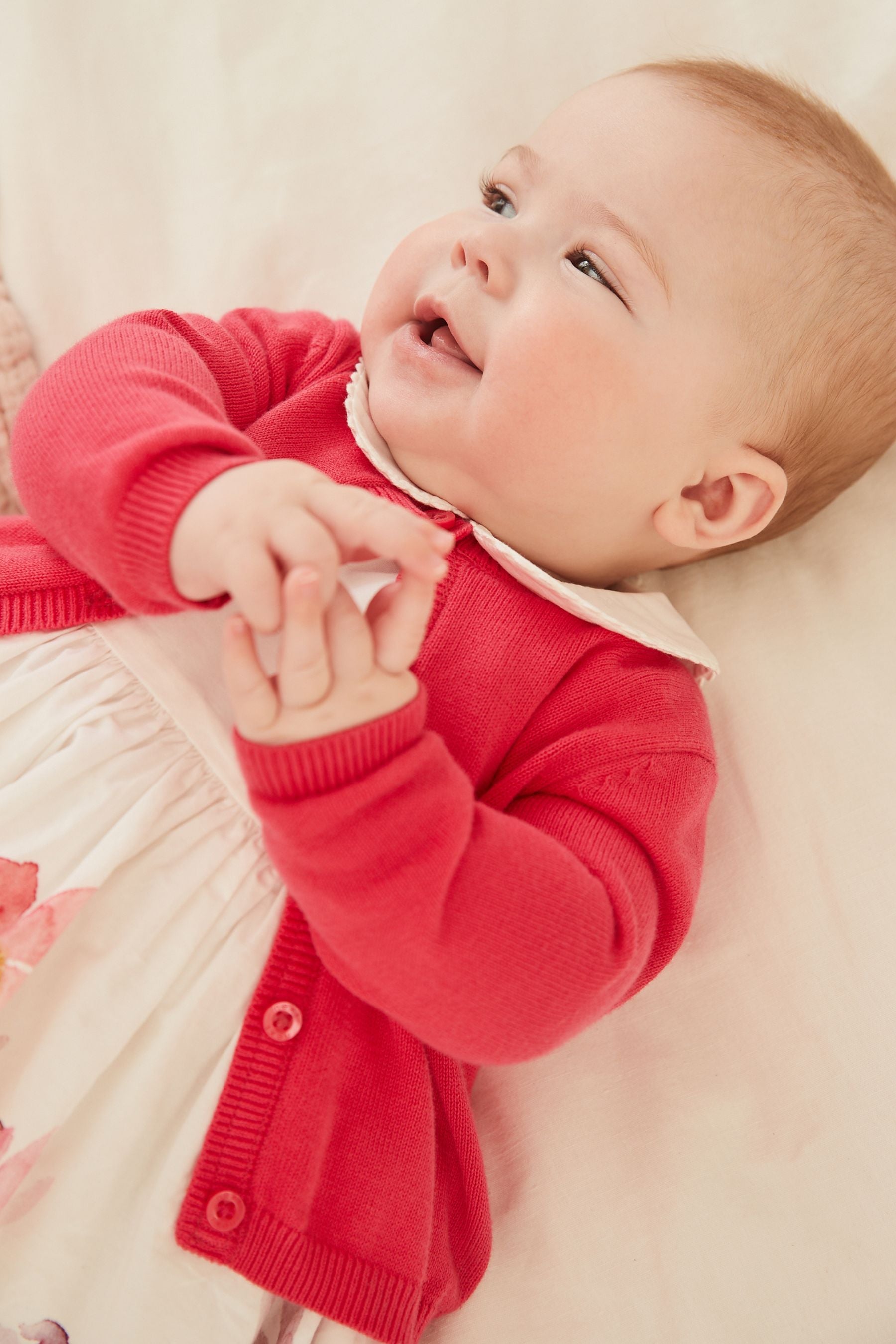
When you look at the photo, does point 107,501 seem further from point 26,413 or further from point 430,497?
point 430,497

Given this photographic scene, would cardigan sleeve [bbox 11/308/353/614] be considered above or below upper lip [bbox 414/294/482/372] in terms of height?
below

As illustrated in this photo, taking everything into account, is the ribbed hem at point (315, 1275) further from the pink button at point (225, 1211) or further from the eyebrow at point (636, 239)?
the eyebrow at point (636, 239)

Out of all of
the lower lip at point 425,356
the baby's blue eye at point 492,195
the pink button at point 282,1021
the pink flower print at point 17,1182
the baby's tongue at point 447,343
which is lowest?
the pink flower print at point 17,1182

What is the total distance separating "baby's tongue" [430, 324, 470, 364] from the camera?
103cm

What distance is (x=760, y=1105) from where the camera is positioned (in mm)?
1024

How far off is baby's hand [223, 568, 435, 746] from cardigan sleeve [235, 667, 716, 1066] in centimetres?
1

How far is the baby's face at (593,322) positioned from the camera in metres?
0.97

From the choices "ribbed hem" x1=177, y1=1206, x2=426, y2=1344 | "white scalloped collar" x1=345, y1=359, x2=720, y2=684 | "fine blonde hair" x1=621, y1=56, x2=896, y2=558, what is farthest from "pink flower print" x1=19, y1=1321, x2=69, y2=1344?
"fine blonde hair" x1=621, y1=56, x2=896, y2=558

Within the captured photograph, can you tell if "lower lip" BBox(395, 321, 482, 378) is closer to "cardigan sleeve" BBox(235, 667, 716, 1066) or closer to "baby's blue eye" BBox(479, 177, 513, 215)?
"baby's blue eye" BBox(479, 177, 513, 215)

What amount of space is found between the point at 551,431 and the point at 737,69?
1.50ft

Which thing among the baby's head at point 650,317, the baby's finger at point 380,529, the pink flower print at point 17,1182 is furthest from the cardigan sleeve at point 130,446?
the pink flower print at point 17,1182

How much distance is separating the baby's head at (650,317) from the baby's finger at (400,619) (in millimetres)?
315

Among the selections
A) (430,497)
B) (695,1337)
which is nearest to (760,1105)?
(695,1337)

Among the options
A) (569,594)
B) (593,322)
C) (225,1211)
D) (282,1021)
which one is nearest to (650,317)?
(593,322)
